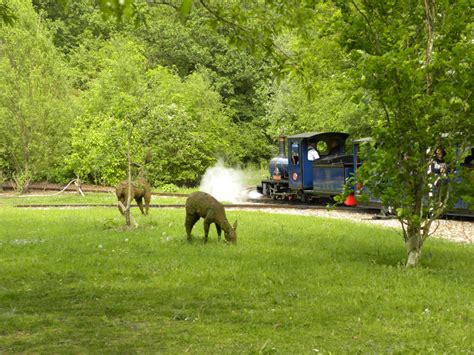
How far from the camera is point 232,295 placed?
25.6ft

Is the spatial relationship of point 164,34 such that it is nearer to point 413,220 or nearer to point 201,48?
point 201,48

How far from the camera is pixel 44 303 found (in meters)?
7.56

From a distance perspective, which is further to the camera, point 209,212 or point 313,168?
point 313,168

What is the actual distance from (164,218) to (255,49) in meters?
9.99

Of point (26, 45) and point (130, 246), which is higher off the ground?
point (26, 45)

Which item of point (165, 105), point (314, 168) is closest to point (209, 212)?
point (314, 168)

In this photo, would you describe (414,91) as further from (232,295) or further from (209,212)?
(209,212)

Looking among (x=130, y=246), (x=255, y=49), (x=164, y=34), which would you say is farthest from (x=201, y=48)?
(x=255, y=49)

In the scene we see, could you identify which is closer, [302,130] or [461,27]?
[461,27]

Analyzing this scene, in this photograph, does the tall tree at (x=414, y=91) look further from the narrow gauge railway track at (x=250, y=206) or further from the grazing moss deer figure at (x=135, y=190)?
the narrow gauge railway track at (x=250, y=206)

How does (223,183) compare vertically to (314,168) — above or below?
below

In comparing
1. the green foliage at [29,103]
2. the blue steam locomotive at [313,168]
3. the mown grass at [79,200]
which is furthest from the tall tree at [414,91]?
the green foliage at [29,103]

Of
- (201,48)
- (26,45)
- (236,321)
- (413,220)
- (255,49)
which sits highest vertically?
(201,48)

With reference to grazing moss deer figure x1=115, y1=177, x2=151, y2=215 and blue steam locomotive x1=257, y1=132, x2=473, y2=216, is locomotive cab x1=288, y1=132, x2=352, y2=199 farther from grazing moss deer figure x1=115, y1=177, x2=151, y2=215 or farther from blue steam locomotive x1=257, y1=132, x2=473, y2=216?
grazing moss deer figure x1=115, y1=177, x2=151, y2=215
